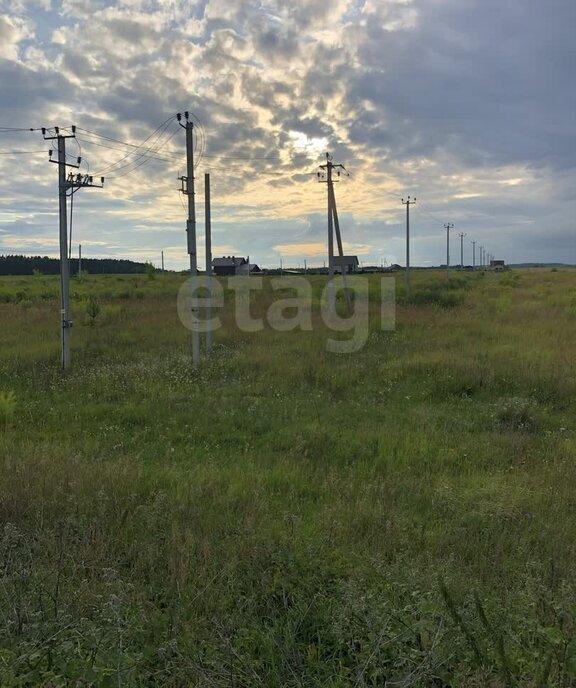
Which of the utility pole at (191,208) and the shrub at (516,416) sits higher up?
the utility pole at (191,208)

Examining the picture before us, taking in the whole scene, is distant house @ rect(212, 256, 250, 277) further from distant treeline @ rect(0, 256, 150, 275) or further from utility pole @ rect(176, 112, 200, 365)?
utility pole @ rect(176, 112, 200, 365)

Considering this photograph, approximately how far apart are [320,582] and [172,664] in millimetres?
1142

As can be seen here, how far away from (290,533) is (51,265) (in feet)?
386

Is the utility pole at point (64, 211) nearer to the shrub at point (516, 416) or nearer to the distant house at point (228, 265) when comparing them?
the shrub at point (516, 416)

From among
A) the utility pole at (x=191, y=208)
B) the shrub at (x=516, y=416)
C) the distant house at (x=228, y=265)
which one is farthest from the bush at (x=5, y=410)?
the distant house at (x=228, y=265)

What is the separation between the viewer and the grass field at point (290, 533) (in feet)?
8.55

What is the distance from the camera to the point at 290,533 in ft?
13.1

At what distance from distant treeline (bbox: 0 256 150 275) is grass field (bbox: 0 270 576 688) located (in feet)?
303

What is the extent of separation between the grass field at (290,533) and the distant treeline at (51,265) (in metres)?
92.4

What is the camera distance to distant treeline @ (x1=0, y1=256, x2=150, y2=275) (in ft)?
331

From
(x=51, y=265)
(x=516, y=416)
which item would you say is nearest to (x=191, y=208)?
(x=516, y=416)

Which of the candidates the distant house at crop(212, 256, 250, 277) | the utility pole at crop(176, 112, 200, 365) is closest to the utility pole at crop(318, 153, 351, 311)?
the utility pole at crop(176, 112, 200, 365)

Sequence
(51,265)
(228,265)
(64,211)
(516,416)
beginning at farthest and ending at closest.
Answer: (51,265) < (228,265) < (64,211) < (516,416)

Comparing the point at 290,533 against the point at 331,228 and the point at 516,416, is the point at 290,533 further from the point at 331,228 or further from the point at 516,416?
the point at 331,228
